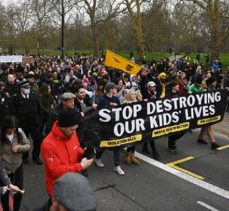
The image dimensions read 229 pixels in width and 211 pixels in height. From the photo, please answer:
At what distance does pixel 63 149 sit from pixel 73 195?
70.8 inches

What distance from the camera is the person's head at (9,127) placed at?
15.2ft

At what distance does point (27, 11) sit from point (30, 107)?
51284 mm

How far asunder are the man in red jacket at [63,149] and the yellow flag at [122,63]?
24.8ft

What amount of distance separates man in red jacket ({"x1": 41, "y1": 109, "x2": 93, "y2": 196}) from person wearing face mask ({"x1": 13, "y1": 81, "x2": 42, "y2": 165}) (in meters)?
3.92

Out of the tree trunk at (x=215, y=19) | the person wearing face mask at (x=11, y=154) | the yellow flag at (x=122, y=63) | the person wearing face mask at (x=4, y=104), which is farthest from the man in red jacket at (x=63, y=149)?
the tree trunk at (x=215, y=19)

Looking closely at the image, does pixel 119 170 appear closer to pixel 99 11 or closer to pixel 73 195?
pixel 73 195

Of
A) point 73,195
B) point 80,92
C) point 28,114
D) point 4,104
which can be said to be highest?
point 80,92

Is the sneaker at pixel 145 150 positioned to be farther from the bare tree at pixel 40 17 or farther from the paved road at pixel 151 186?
the bare tree at pixel 40 17

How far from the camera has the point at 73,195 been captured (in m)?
1.77

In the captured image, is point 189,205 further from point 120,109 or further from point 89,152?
point 89,152

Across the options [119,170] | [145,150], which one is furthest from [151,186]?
[145,150]

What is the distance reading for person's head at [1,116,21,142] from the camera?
4.64 m

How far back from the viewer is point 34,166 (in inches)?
287

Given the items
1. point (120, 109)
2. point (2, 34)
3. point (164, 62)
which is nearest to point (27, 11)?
point (2, 34)
